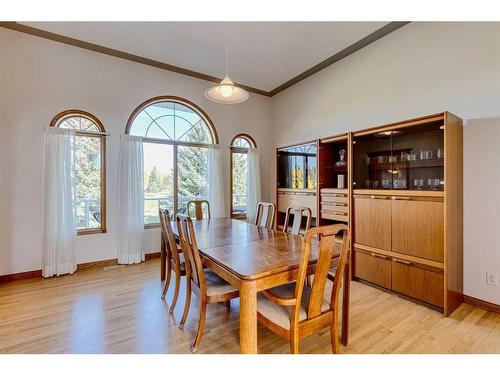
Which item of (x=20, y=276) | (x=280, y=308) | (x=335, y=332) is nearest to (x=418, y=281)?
(x=335, y=332)

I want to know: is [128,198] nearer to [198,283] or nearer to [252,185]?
[252,185]

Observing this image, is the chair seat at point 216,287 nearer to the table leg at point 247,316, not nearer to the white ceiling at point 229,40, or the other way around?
the table leg at point 247,316

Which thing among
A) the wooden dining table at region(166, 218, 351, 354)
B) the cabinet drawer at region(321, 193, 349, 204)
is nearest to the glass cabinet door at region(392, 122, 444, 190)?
the cabinet drawer at region(321, 193, 349, 204)

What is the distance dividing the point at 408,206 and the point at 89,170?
13.9 feet

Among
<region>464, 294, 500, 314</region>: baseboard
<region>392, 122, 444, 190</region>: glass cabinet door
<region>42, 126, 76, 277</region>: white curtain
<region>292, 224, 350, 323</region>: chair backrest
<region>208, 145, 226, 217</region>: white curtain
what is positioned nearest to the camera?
<region>292, 224, 350, 323</region>: chair backrest

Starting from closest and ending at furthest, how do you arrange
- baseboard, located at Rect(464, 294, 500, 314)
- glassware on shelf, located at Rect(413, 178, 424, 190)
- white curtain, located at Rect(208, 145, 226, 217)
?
baseboard, located at Rect(464, 294, 500, 314), glassware on shelf, located at Rect(413, 178, 424, 190), white curtain, located at Rect(208, 145, 226, 217)

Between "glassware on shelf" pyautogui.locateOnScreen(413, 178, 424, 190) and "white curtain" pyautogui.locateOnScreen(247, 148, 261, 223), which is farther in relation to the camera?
"white curtain" pyautogui.locateOnScreen(247, 148, 261, 223)

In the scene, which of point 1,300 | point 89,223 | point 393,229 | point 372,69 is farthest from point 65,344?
point 372,69

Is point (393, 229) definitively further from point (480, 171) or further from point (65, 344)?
point (65, 344)

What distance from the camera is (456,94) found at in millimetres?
2639

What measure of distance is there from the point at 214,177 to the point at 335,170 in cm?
208

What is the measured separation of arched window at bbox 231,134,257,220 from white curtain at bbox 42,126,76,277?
2.61 metres

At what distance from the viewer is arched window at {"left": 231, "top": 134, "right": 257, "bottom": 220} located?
4969 millimetres

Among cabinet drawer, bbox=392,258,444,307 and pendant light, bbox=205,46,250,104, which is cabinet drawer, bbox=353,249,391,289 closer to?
cabinet drawer, bbox=392,258,444,307
